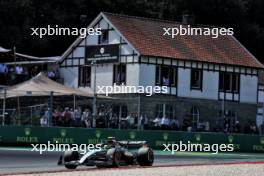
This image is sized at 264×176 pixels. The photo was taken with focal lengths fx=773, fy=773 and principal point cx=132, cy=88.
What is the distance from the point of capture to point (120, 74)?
4962 centimetres

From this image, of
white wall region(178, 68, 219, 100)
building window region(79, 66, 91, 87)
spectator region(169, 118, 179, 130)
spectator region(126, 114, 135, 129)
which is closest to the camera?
spectator region(126, 114, 135, 129)

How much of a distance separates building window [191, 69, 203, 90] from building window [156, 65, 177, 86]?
1.75 metres

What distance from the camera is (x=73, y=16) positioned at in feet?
207

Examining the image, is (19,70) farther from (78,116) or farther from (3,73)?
(78,116)

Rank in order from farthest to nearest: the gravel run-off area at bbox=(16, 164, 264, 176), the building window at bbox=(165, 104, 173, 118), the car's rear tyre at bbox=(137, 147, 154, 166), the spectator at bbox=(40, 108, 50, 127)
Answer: the building window at bbox=(165, 104, 173, 118) → the spectator at bbox=(40, 108, 50, 127) → the car's rear tyre at bbox=(137, 147, 154, 166) → the gravel run-off area at bbox=(16, 164, 264, 176)

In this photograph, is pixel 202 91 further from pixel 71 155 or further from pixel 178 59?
pixel 71 155

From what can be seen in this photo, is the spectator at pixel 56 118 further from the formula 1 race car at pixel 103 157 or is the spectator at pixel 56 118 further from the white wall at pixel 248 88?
the white wall at pixel 248 88

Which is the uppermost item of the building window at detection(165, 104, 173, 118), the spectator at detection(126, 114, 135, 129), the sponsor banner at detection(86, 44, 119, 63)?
the sponsor banner at detection(86, 44, 119, 63)

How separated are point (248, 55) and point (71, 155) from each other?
36.7 metres

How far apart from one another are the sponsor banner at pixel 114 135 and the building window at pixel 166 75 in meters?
12.3

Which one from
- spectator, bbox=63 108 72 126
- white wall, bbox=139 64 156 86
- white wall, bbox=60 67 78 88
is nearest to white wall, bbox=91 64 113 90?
white wall, bbox=60 67 78 88

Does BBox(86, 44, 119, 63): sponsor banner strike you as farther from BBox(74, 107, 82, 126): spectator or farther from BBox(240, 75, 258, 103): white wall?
BBox(74, 107, 82, 126): spectator

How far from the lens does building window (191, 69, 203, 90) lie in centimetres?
5154

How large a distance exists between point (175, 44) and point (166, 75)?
2.84m
